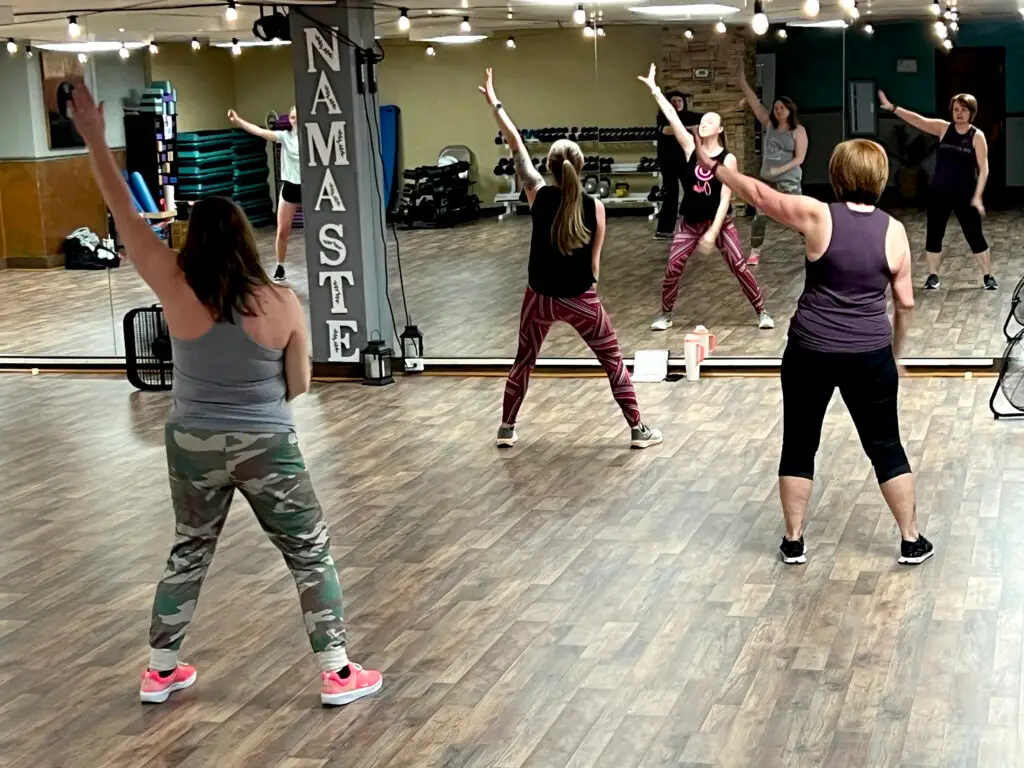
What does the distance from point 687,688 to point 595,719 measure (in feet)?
1.07

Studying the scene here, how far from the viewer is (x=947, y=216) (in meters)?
8.48

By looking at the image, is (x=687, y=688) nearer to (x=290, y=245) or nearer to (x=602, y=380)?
(x=602, y=380)

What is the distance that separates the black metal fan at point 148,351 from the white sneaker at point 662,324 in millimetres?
2842

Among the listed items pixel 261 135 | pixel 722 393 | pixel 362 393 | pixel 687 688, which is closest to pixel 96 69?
pixel 261 135

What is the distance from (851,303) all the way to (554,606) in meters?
1.37

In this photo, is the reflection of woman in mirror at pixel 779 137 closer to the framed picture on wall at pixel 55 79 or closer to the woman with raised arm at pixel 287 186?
the woman with raised arm at pixel 287 186

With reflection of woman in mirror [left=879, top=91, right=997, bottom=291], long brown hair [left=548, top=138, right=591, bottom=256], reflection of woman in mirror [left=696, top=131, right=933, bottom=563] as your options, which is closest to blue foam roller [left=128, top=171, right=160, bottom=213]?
long brown hair [left=548, top=138, right=591, bottom=256]

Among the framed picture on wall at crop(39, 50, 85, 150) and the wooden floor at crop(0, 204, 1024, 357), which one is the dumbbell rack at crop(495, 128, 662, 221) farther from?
the framed picture on wall at crop(39, 50, 85, 150)

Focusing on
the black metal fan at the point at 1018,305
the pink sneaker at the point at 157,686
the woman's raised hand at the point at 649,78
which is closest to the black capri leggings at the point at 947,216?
the black metal fan at the point at 1018,305

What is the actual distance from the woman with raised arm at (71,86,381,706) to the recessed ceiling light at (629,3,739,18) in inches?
190

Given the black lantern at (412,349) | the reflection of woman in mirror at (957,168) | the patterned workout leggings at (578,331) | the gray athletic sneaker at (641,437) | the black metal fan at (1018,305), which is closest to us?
the patterned workout leggings at (578,331)

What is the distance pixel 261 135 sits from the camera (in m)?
8.84

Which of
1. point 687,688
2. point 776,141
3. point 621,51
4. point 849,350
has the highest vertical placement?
point 621,51

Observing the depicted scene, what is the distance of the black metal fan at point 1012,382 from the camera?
22.7ft
